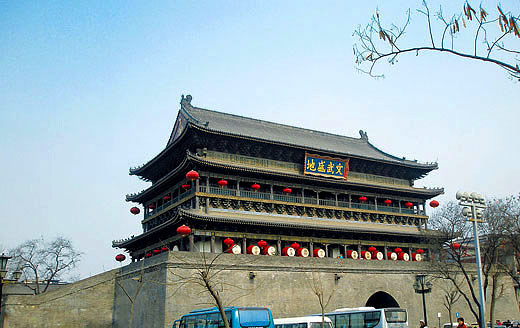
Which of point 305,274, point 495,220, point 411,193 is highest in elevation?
point 411,193

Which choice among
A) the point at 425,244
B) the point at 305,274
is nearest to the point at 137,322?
the point at 305,274

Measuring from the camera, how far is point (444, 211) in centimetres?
2855

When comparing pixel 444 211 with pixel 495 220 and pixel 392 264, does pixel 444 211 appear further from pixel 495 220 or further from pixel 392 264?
pixel 392 264

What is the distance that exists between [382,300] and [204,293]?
12984mm

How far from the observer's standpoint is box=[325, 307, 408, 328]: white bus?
22.0 m

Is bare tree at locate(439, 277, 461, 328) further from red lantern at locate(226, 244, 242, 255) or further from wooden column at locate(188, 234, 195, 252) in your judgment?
wooden column at locate(188, 234, 195, 252)

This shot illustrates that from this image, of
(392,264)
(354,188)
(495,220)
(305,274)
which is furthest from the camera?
(354,188)

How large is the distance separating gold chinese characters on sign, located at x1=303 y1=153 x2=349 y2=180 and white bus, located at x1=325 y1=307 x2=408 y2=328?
1117 centimetres

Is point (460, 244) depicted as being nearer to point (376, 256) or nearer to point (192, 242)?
point (376, 256)

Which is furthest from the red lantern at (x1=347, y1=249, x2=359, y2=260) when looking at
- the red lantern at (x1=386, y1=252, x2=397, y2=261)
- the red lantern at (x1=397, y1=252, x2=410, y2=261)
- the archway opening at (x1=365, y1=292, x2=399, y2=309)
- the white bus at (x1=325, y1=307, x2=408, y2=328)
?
the white bus at (x1=325, y1=307, x2=408, y2=328)

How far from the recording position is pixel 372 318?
22172 millimetres

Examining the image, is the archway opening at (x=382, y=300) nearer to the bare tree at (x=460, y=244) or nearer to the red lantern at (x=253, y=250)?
the bare tree at (x=460, y=244)

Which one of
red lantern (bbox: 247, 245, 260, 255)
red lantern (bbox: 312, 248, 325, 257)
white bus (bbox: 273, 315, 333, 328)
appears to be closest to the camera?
white bus (bbox: 273, 315, 333, 328)

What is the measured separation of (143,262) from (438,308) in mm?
19013
